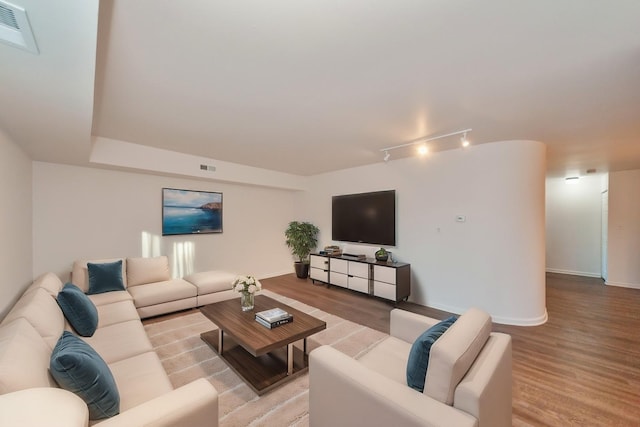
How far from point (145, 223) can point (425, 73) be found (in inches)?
182

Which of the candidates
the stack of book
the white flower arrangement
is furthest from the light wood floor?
the white flower arrangement

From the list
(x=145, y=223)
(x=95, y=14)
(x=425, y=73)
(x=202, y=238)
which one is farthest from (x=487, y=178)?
(x=145, y=223)

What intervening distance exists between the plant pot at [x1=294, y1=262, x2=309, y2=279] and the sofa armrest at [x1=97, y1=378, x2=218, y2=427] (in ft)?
15.1

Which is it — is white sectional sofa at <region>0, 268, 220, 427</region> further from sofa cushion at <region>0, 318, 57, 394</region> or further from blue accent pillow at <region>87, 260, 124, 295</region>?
blue accent pillow at <region>87, 260, 124, 295</region>

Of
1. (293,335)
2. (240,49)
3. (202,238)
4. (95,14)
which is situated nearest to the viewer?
(95,14)

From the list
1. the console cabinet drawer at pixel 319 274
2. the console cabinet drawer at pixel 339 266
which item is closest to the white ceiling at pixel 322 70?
the console cabinet drawer at pixel 339 266

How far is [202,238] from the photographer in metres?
4.99

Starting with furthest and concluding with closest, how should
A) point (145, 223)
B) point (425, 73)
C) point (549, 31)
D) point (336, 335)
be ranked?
point (145, 223), point (336, 335), point (425, 73), point (549, 31)

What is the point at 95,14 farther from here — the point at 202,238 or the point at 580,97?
the point at 202,238

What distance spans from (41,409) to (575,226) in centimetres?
918

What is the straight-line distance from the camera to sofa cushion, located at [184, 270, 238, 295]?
393 centimetres

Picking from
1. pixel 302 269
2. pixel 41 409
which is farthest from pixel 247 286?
pixel 302 269

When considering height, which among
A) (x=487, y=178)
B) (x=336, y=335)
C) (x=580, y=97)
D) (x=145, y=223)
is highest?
(x=580, y=97)

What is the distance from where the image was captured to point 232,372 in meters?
2.34
